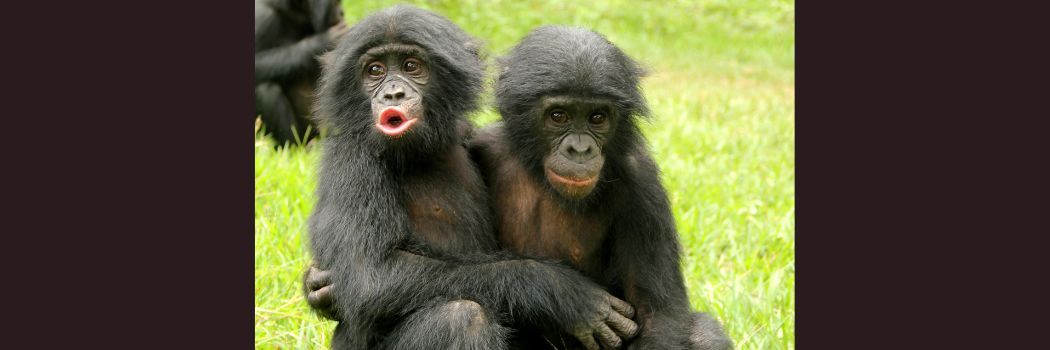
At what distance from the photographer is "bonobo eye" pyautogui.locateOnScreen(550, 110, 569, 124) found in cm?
557

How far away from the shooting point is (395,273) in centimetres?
538

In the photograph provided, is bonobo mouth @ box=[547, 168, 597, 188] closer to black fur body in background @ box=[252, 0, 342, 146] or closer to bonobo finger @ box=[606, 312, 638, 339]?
bonobo finger @ box=[606, 312, 638, 339]

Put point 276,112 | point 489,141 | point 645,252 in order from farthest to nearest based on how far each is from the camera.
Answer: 1. point 276,112
2. point 489,141
3. point 645,252

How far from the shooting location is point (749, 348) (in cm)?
665

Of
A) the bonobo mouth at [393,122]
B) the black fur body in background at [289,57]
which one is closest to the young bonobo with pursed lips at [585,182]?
the bonobo mouth at [393,122]

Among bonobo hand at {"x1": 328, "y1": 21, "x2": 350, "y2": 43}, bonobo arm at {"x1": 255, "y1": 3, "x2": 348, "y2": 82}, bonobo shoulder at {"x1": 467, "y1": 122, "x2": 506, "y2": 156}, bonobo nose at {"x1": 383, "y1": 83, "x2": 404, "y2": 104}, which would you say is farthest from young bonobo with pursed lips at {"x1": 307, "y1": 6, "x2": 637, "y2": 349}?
bonobo arm at {"x1": 255, "y1": 3, "x2": 348, "y2": 82}

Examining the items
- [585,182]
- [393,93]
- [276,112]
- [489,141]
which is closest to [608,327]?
[585,182]

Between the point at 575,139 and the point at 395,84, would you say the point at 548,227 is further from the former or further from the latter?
the point at 395,84

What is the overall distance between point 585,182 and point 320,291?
1.41 meters

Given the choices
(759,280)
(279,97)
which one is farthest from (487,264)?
(279,97)

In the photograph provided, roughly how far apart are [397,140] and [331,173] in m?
0.43

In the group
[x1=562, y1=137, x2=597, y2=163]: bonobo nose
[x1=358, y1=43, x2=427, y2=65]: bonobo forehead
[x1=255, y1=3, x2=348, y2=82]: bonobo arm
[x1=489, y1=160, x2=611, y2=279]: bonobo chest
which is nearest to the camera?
[x1=562, y1=137, x2=597, y2=163]: bonobo nose

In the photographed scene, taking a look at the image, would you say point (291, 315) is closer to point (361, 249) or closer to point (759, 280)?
point (361, 249)

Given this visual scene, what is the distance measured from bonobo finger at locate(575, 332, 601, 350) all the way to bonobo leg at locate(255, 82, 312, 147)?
725 cm
